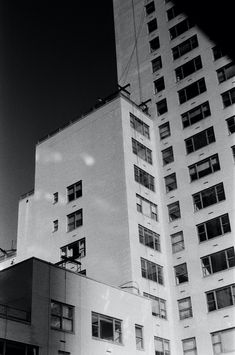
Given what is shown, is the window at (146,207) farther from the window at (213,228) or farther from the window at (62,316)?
the window at (62,316)

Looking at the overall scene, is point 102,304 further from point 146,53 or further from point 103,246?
point 146,53

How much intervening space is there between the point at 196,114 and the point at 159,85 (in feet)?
25.2

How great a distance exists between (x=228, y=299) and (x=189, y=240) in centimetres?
710

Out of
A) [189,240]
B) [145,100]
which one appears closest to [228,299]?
[189,240]

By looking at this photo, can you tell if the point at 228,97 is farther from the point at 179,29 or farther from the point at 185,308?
the point at 185,308

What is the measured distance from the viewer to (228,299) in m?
41.1

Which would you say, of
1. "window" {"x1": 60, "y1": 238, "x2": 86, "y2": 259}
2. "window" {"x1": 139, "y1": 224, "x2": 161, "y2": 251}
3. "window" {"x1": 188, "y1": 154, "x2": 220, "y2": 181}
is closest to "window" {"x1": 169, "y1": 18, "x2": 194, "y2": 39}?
"window" {"x1": 188, "y1": 154, "x2": 220, "y2": 181}

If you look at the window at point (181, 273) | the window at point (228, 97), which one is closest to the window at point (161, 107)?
the window at point (228, 97)

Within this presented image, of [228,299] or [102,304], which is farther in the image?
[228,299]

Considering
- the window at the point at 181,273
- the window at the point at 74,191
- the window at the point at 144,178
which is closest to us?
the window at the point at 181,273

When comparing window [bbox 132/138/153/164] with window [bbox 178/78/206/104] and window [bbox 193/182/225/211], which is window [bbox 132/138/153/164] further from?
window [bbox 193/182/225/211]

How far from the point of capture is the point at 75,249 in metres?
46.9

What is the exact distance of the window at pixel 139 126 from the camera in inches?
2040

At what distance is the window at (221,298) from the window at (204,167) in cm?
1193
